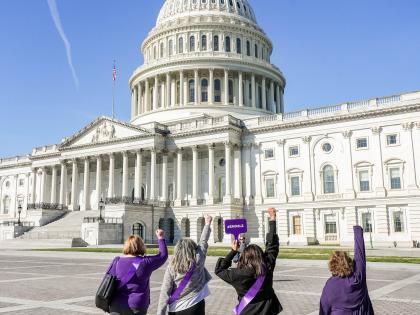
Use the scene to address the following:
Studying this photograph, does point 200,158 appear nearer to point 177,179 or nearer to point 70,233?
point 177,179

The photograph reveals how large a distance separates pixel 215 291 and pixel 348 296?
10907mm

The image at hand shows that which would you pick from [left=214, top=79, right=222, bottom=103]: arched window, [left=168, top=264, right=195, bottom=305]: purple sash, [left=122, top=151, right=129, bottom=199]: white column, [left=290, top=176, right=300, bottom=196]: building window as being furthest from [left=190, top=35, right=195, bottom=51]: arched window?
[left=168, top=264, right=195, bottom=305]: purple sash

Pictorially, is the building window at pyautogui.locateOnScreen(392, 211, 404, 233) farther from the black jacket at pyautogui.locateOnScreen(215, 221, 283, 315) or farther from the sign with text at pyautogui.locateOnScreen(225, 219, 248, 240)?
the black jacket at pyautogui.locateOnScreen(215, 221, 283, 315)

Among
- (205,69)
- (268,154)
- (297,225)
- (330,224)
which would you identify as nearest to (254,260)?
(330,224)

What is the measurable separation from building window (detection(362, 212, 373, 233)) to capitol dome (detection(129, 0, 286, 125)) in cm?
3045

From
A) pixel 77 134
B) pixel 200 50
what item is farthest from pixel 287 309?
pixel 200 50

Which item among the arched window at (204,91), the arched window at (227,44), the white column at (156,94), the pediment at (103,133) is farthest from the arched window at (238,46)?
the pediment at (103,133)

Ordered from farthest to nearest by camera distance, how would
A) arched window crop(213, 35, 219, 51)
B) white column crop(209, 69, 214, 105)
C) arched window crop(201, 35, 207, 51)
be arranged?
arched window crop(213, 35, 219, 51) < arched window crop(201, 35, 207, 51) < white column crop(209, 69, 214, 105)

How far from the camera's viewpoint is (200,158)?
230ft

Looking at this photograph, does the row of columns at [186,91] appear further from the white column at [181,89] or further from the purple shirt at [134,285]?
the purple shirt at [134,285]

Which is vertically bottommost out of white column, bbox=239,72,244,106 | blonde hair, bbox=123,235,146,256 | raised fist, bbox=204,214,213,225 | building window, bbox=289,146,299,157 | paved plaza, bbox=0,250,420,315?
paved plaza, bbox=0,250,420,315

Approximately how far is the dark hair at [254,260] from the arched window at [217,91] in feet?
255

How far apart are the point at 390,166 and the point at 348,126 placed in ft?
23.3

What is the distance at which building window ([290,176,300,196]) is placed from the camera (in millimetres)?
61719
